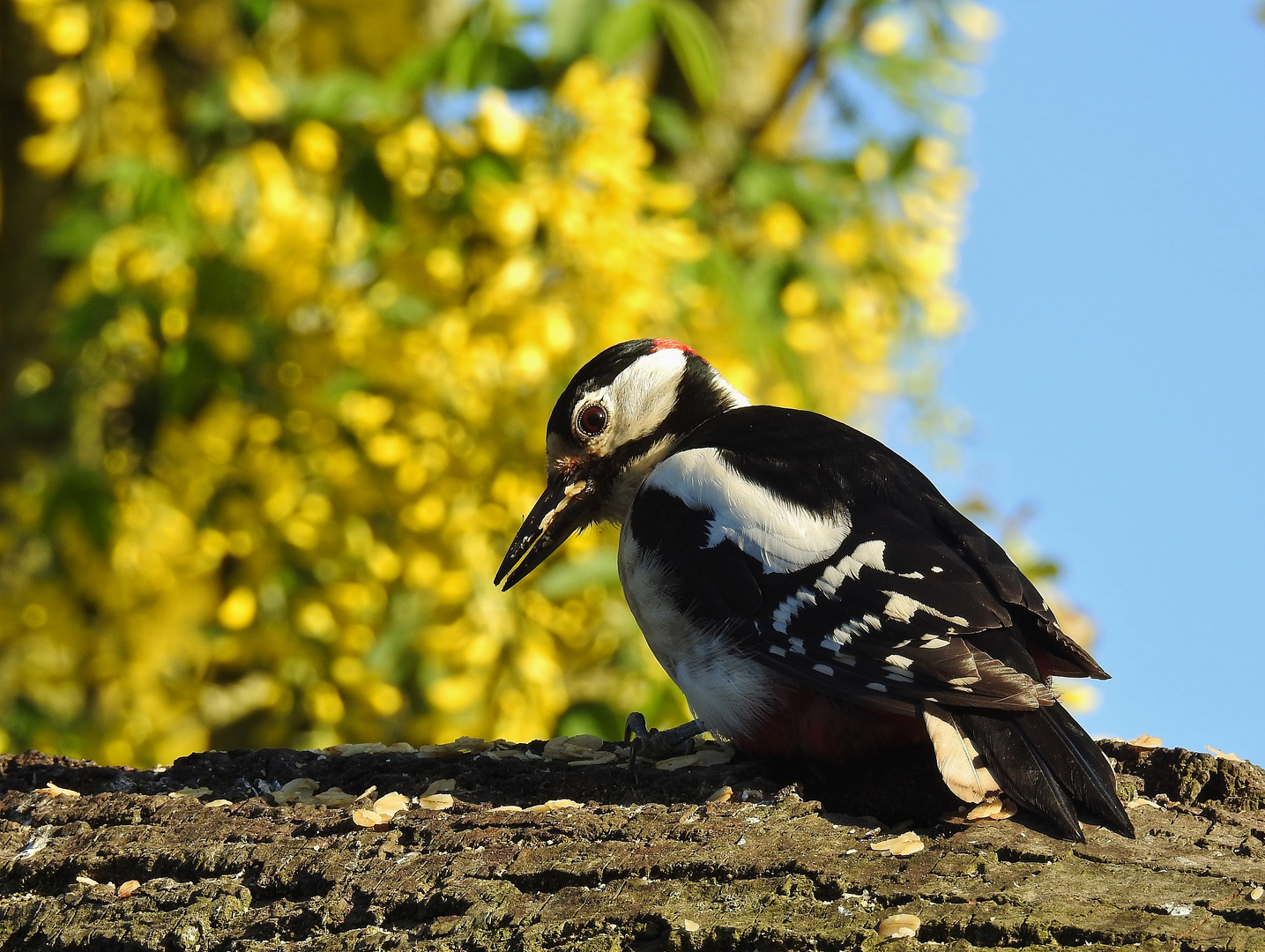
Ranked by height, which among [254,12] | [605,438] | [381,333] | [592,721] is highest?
[254,12]

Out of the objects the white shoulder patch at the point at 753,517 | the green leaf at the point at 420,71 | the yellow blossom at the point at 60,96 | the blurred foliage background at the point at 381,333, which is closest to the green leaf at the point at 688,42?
the blurred foliage background at the point at 381,333

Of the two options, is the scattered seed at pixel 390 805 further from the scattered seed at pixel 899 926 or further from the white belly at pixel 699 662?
the scattered seed at pixel 899 926

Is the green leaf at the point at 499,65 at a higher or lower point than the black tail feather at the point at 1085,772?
higher

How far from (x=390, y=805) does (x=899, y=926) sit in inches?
35.0

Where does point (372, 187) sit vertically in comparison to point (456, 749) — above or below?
above

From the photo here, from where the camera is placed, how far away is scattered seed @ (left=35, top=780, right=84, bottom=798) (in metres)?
2.53

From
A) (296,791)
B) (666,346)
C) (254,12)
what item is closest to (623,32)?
(254,12)

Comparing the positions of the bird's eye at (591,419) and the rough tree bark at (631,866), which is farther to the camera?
the bird's eye at (591,419)

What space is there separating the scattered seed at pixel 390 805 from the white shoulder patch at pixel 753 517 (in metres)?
0.63

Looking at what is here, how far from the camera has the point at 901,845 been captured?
1968mm

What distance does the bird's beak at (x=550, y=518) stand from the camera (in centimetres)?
297

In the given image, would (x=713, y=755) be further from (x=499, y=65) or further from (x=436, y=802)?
(x=499, y=65)

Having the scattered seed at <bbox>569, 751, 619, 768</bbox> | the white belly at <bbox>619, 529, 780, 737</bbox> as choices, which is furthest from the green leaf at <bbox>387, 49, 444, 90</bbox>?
the scattered seed at <bbox>569, 751, 619, 768</bbox>

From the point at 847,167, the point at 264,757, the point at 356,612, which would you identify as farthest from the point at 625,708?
the point at 847,167
